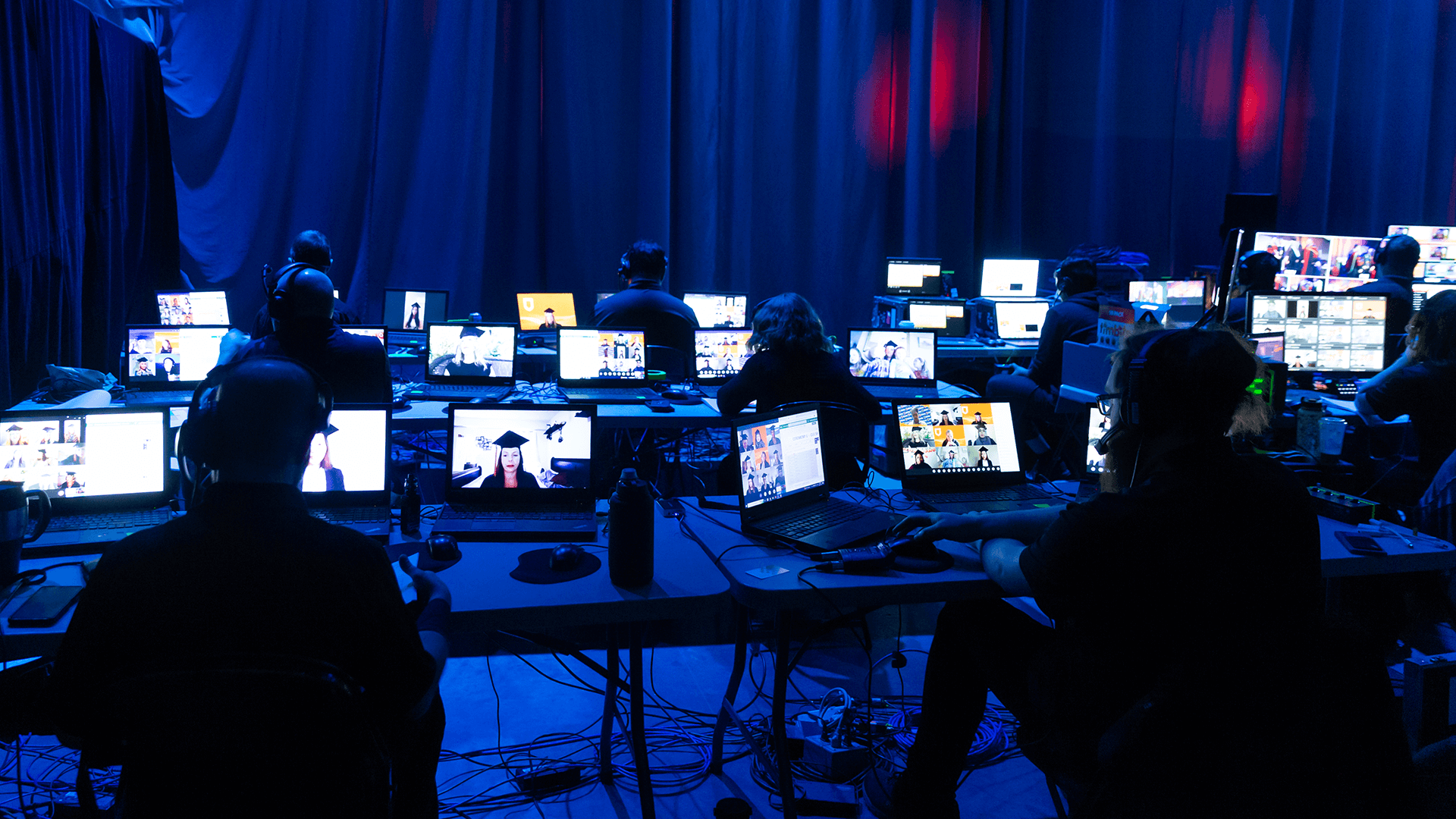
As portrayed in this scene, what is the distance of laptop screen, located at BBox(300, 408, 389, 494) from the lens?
8.84ft

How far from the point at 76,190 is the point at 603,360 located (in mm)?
2939

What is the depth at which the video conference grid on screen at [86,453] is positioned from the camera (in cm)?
259

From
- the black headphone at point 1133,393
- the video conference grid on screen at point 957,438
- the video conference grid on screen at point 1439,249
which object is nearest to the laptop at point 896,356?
the video conference grid on screen at point 957,438

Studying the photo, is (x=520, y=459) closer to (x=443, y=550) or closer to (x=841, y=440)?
(x=443, y=550)

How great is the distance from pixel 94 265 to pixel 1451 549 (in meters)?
6.30

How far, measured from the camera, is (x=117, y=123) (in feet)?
19.7

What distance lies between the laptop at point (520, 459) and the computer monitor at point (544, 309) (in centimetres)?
393

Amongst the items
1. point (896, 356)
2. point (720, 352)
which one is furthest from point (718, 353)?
point (896, 356)

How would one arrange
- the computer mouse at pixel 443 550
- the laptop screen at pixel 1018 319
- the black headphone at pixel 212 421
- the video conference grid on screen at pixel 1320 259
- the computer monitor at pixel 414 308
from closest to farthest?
the black headphone at pixel 212 421
the computer mouse at pixel 443 550
the computer monitor at pixel 414 308
the laptop screen at pixel 1018 319
the video conference grid on screen at pixel 1320 259

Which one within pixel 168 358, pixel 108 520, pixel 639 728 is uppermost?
pixel 168 358

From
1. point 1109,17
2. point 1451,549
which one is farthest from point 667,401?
point 1109,17

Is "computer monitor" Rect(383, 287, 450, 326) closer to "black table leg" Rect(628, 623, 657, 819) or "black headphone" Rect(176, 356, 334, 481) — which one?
"black table leg" Rect(628, 623, 657, 819)

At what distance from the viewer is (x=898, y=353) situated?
214 inches

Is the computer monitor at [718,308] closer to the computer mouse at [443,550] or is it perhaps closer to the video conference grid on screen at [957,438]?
the video conference grid on screen at [957,438]
